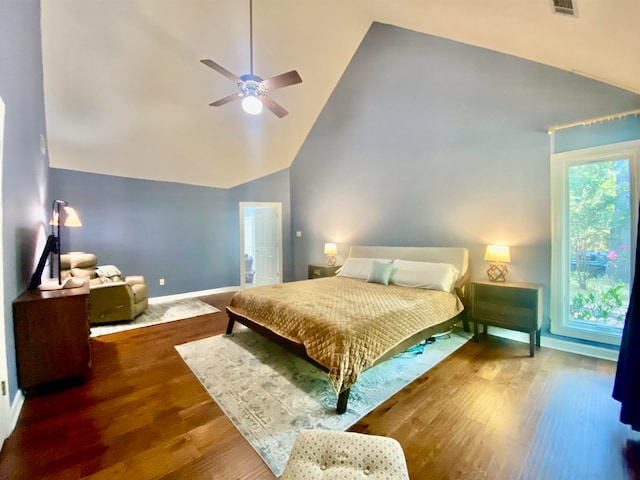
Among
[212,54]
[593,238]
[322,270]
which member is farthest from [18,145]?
[593,238]

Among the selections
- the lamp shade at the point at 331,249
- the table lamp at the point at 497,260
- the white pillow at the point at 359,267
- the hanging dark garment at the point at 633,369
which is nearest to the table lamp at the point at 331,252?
the lamp shade at the point at 331,249

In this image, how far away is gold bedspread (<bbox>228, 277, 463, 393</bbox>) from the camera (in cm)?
194

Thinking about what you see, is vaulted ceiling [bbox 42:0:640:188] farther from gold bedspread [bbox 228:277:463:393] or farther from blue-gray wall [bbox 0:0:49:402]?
gold bedspread [bbox 228:277:463:393]

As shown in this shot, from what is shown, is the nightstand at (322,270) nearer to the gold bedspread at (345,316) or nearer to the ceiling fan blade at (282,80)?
the gold bedspread at (345,316)

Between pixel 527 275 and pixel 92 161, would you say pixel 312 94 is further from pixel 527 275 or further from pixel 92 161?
pixel 527 275

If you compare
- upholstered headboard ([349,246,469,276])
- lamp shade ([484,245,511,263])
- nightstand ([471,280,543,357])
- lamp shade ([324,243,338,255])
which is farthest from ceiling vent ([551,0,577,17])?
lamp shade ([324,243,338,255])

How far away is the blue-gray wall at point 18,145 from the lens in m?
1.84

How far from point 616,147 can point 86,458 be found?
4.72 metres

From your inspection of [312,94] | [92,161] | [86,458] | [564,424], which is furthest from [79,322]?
[312,94]

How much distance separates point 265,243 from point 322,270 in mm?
2160

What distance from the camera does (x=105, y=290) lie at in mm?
3668

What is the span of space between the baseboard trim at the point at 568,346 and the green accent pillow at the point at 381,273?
1439 millimetres

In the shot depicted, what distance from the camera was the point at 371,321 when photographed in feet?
7.05

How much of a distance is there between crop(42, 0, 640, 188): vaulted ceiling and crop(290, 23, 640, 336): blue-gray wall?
0.95ft
